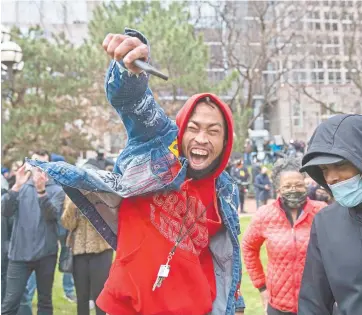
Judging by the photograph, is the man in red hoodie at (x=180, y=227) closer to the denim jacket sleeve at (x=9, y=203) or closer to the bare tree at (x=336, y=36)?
the denim jacket sleeve at (x=9, y=203)

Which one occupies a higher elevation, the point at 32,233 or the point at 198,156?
the point at 198,156

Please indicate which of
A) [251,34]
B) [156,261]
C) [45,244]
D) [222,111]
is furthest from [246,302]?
[251,34]

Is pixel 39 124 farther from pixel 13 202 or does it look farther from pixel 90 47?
pixel 13 202

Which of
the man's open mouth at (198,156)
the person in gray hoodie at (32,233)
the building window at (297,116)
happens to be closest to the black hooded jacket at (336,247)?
the man's open mouth at (198,156)

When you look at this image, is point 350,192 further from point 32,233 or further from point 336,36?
point 336,36

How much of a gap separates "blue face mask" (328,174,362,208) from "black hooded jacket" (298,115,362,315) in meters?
0.05

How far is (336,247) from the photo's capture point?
7.14 feet

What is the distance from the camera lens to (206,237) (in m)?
2.21

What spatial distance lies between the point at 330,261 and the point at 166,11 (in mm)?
17333

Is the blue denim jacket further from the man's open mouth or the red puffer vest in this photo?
the red puffer vest

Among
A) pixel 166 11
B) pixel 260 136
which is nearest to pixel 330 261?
pixel 166 11

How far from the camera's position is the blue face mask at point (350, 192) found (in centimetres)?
217

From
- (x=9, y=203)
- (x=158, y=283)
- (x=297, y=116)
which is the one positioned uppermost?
(x=158, y=283)

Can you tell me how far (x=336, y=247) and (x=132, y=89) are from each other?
42.8 inches
